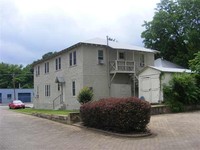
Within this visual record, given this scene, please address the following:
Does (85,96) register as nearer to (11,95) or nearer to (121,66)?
(121,66)

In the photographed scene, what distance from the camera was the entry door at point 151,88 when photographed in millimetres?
25731

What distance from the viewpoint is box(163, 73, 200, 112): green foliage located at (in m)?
23.1

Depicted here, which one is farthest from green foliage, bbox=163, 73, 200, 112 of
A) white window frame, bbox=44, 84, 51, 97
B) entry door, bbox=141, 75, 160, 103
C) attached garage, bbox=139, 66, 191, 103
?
white window frame, bbox=44, 84, 51, 97

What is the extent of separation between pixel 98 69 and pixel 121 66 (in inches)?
93.7

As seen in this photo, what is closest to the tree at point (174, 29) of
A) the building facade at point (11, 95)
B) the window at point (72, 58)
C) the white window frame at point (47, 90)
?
the white window frame at point (47, 90)

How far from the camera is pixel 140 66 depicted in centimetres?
3428

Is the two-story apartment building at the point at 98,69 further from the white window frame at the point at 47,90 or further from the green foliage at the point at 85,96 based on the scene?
the white window frame at the point at 47,90

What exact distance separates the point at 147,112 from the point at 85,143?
323cm

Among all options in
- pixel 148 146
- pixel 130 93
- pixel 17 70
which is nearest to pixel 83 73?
pixel 130 93

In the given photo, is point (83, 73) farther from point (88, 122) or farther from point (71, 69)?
point (88, 122)

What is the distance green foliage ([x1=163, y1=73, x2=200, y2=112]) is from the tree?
2240 centimetres

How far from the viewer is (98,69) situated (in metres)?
31.6

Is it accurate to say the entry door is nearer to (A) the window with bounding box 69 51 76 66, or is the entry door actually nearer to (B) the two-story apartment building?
(B) the two-story apartment building

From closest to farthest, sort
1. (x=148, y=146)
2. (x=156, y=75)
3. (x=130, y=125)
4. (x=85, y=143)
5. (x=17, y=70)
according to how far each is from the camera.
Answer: (x=148, y=146) < (x=85, y=143) < (x=130, y=125) < (x=156, y=75) < (x=17, y=70)
